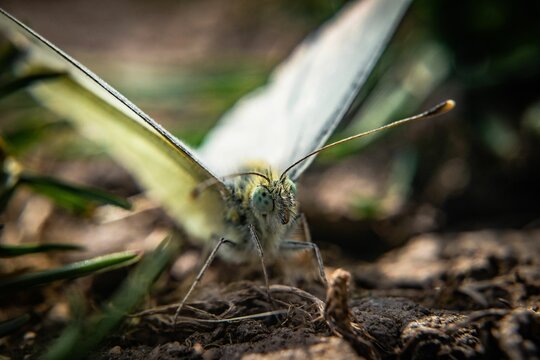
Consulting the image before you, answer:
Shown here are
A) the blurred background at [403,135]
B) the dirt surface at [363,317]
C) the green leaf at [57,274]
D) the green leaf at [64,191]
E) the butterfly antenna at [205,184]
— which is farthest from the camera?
the blurred background at [403,135]

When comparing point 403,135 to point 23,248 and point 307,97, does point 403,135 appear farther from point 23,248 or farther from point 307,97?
point 23,248

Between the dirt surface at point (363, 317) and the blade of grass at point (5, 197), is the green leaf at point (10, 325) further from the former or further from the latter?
the blade of grass at point (5, 197)

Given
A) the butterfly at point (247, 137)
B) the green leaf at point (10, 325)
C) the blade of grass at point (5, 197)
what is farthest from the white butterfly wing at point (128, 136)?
the green leaf at point (10, 325)

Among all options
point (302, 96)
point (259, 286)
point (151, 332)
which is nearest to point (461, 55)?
point (302, 96)

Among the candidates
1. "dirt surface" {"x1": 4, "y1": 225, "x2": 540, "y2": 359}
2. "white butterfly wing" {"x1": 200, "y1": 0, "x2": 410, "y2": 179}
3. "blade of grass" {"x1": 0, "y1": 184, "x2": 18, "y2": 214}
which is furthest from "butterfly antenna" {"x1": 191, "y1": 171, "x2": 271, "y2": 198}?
"blade of grass" {"x1": 0, "y1": 184, "x2": 18, "y2": 214}

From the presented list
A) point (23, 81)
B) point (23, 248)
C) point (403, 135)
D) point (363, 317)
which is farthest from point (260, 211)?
point (403, 135)

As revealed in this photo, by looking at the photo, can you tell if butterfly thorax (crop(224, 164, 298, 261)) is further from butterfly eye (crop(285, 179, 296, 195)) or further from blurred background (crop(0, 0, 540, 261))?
blurred background (crop(0, 0, 540, 261))

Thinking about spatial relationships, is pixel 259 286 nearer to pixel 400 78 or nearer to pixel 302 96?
pixel 302 96

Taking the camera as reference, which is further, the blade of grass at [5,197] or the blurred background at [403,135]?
the blurred background at [403,135]
